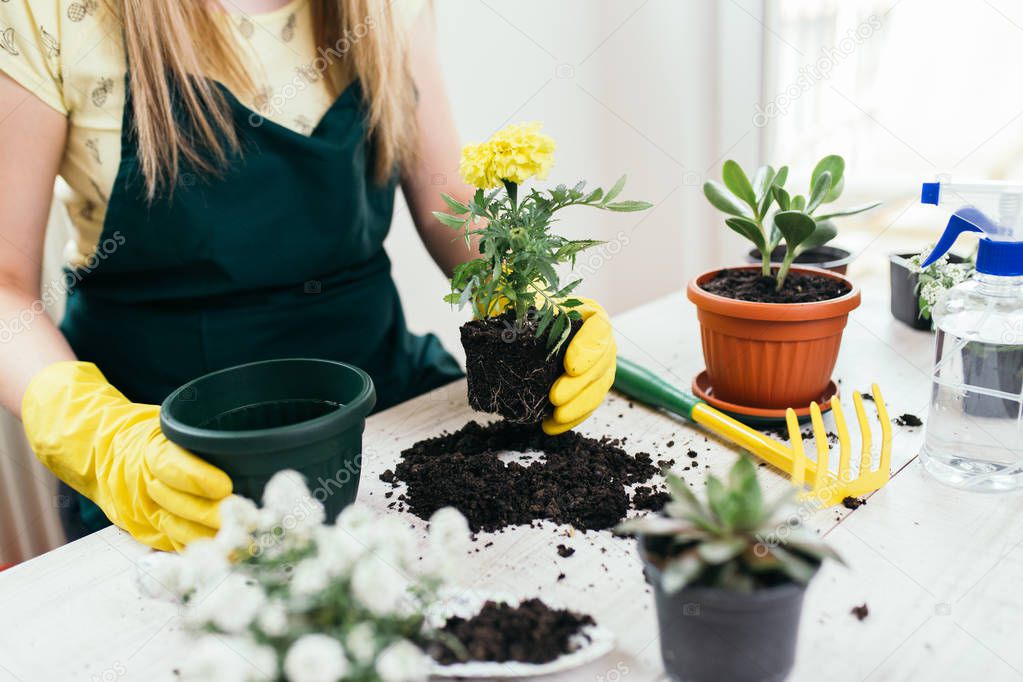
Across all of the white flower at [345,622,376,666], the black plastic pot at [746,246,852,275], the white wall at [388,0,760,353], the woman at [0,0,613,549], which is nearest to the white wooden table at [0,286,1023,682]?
the woman at [0,0,613,549]

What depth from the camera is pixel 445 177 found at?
4.47 feet

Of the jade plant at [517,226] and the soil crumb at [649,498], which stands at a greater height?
the jade plant at [517,226]

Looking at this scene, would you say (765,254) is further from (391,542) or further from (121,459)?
(121,459)

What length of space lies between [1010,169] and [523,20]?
61.8 inches

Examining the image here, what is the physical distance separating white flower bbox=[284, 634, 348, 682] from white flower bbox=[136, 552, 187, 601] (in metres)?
0.13

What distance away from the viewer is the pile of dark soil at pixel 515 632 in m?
0.61

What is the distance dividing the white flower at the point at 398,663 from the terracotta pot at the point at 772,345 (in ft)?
2.13

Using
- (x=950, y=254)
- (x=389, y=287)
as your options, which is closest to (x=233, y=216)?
(x=389, y=287)

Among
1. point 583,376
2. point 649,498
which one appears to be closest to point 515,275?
point 583,376

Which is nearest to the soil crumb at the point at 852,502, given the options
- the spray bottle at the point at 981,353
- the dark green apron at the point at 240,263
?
the spray bottle at the point at 981,353

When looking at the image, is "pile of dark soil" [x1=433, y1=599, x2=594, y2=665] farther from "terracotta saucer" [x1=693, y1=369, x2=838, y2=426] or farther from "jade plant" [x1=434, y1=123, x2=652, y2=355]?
"terracotta saucer" [x1=693, y1=369, x2=838, y2=426]

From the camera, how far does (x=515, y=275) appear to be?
875 mm

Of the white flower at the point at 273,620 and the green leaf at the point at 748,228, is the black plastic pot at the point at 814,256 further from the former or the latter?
the white flower at the point at 273,620

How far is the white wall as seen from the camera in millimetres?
2074
